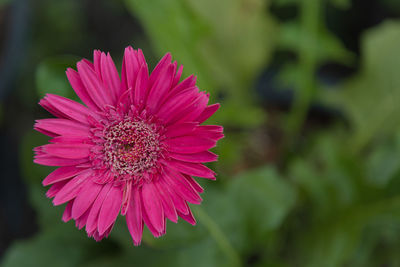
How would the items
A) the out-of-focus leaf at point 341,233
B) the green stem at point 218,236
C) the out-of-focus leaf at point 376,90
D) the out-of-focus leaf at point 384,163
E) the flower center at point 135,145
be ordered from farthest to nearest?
1. the out-of-focus leaf at point 376,90
2. the out-of-focus leaf at point 384,163
3. the out-of-focus leaf at point 341,233
4. the green stem at point 218,236
5. the flower center at point 135,145

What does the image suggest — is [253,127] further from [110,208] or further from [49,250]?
[110,208]

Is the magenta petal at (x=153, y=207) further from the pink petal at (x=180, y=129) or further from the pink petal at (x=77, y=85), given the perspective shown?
the pink petal at (x=77, y=85)

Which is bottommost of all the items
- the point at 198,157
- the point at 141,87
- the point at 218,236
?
the point at 218,236

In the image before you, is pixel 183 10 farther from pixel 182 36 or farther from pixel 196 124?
pixel 196 124

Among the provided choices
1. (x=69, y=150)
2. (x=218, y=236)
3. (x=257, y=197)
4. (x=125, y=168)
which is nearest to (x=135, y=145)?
(x=125, y=168)

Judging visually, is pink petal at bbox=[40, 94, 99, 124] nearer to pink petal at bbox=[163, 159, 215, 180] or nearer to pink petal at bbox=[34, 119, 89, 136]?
pink petal at bbox=[34, 119, 89, 136]

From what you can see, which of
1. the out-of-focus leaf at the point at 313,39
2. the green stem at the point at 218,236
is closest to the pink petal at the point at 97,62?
the green stem at the point at 218,236

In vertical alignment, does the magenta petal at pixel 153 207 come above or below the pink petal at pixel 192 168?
below

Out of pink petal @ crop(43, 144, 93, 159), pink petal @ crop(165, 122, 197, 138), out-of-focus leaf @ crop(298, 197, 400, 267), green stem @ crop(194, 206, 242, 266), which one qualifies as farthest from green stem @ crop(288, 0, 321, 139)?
pink petal @ crop(43, 144, 93, 159)
